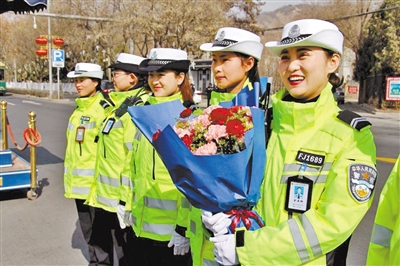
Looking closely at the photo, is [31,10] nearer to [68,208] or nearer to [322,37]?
[68,208]

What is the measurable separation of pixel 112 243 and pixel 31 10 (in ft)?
17.8

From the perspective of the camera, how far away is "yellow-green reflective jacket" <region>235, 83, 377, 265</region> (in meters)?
1.64

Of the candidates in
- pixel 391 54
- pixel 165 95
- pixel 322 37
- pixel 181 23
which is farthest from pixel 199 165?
pixel 391 54

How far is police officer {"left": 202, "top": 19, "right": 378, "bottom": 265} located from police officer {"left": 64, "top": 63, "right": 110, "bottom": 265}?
2.49m

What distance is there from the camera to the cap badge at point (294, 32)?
186cm

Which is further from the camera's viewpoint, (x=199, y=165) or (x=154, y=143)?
(x=154, y=143)

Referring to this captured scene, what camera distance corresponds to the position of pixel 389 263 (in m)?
1.55

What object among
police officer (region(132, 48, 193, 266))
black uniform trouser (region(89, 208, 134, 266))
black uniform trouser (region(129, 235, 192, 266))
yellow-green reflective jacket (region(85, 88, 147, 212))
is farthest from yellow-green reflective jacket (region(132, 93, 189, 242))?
black uniform trouser (region(89, 208, 134, 266))

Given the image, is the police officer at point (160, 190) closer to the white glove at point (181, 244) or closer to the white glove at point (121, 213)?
the white glove at point (181, 244)

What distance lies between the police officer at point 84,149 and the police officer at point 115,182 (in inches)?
5.9

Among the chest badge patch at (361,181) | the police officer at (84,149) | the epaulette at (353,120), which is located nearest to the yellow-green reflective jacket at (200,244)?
the chest badge patch at (361,181)

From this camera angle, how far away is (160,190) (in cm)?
293

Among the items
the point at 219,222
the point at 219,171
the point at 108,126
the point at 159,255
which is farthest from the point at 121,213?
the point at 219,171

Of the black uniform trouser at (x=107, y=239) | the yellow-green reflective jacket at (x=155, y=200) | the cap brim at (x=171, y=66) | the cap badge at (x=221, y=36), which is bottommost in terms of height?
the black uniform trouser at (x=107, y=239)
